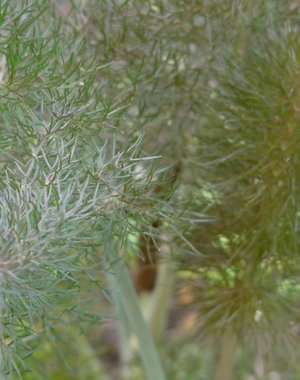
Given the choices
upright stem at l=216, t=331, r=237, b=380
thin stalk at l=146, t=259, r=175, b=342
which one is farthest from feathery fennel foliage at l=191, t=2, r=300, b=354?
thin stalk at l=146, t=259, r=175, b=342

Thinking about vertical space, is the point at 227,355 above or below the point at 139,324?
below

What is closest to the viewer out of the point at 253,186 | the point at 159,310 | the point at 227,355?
the point at 253,186

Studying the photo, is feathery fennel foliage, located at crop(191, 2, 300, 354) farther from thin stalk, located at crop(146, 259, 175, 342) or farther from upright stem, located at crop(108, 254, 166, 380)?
A: thin stalk, located at crop(146, 259, 175, 342)

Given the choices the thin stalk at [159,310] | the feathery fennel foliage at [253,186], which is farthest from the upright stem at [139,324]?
the thin stalk at [159,310]

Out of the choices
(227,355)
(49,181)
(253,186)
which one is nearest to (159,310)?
(227,355)

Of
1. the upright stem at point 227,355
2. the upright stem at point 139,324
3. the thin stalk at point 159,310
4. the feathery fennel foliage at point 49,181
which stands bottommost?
the thin stalk at point 159,310

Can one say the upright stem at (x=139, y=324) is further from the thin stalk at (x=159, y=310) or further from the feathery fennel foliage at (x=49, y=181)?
the thin stalk at (x=159, y=310)

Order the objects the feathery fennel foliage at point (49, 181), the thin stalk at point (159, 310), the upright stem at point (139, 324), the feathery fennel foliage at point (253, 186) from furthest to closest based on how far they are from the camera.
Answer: the thin stalk at point (159, 310)
the upright stem at point (139, 324)
the feathery fennel foliage at point (253, 186)
the feathery fennel foliage at point (49, 181)

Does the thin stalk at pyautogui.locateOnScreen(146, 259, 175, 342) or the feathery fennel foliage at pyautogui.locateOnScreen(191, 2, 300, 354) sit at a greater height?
the feathery fennel foliage at pyautogui.locateOnScreen(191, 2, 300, 354)

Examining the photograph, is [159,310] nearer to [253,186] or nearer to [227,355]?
[227,355]

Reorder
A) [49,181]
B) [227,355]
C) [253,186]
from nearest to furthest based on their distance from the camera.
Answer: [49,181], [253,186], [227,355]

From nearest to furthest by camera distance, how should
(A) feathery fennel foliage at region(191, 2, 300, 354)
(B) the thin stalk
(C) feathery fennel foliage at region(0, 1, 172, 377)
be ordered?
(C) feathery fennel foliage at region(0, 1, 172, 377), (A) feathery fennel foliage at region(191, 2, 300, 354), (B) the thin stalk
